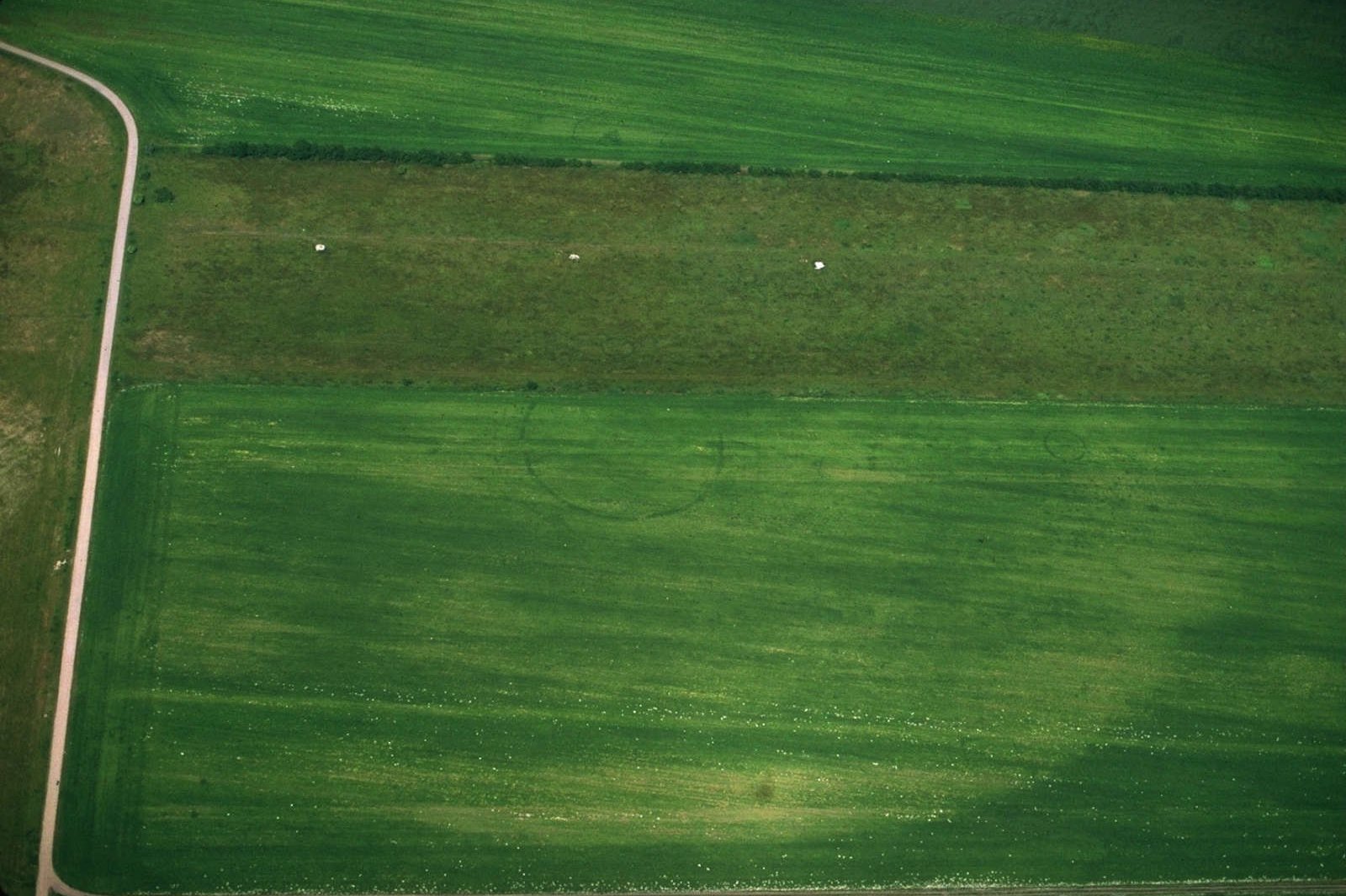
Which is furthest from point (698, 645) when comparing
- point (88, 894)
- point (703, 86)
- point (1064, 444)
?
point (703, 86)

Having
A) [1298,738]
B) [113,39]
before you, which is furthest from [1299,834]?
[113,39]

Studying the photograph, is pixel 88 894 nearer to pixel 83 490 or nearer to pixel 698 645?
pixel 83 490

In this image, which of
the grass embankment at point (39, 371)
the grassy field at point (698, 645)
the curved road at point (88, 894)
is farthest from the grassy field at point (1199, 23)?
the curved road at point (88, 894)

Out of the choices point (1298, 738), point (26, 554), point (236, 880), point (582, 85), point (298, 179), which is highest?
point (582, 85)

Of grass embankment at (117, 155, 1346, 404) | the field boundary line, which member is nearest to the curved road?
the field boundary line

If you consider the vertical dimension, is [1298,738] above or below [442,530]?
below

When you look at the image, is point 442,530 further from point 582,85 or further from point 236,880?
point 582,85

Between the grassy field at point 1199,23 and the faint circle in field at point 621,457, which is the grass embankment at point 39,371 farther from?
the grassy field at point 1199,23

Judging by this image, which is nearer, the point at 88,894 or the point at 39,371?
the point at 88,894
